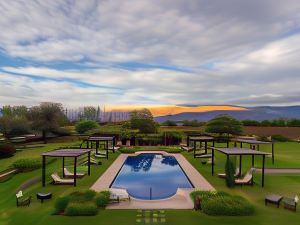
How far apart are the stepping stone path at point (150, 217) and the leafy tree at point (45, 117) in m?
31.7

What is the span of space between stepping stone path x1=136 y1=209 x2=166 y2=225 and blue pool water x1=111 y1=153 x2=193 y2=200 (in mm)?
3207

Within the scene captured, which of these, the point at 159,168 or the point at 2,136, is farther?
the point at 2,136

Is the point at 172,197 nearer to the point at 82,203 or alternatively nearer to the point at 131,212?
the point at 131,212

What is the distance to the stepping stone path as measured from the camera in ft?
35.0

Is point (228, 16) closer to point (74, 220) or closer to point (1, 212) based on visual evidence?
point (74, 220)

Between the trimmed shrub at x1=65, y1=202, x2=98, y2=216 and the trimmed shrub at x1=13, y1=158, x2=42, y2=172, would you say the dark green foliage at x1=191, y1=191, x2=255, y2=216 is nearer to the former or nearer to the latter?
the trimmed shrub at x1=65, y1=202, x2=98, y2=216

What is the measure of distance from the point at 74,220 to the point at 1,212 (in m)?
3.62

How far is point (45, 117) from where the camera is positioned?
41219 mm

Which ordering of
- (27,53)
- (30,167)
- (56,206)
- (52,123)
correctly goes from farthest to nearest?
(52,123) → (27,53) → (30,167) → (56,206)

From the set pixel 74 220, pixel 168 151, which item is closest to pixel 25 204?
pixel 74 220

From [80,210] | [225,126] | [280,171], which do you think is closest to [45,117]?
[225,126]

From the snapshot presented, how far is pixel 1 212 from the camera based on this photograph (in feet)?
39.9

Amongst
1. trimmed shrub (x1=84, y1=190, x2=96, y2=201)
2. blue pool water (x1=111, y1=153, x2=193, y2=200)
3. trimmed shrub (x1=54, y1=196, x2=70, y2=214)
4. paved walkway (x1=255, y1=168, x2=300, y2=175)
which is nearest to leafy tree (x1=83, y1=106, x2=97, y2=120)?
blue pool water (x1=111, y1=153, x2=193, y2=200)

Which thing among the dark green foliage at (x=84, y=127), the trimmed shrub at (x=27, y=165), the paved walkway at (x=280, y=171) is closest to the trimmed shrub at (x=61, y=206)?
the trimmed shrub at (x=27, y=165)
